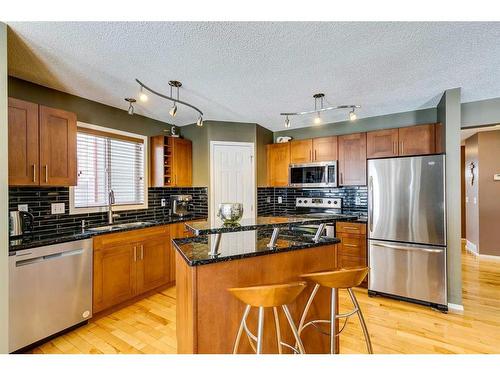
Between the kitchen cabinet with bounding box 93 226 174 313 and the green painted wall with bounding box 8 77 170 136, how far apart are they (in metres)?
1.49

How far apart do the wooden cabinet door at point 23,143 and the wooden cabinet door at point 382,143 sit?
12.8 ft

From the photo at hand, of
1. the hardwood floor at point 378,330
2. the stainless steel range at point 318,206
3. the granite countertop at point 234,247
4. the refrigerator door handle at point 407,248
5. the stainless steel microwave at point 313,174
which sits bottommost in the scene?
the hardwood floor at point 378,330

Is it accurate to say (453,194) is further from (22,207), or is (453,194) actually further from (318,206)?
(22,207)

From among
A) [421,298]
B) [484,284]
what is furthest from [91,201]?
[484,284]

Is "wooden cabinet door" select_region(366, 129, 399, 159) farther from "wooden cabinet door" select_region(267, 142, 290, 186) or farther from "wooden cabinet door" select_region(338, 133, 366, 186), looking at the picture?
"wooden cabinet door" select_region(267, 142, 290, 186)

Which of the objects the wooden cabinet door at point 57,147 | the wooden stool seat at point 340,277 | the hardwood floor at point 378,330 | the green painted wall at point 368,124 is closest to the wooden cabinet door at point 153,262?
the hardwood floor at point 378,330

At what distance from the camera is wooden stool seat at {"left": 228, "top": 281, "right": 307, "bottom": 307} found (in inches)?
49.8

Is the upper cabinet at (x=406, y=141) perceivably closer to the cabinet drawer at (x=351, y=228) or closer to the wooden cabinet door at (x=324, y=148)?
the wooden cabinet door at (x=324, y=148)

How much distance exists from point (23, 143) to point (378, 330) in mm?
3640

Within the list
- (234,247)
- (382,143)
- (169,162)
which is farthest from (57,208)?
(382,143)

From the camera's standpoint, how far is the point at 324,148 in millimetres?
3992

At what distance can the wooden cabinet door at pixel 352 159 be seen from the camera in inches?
144
